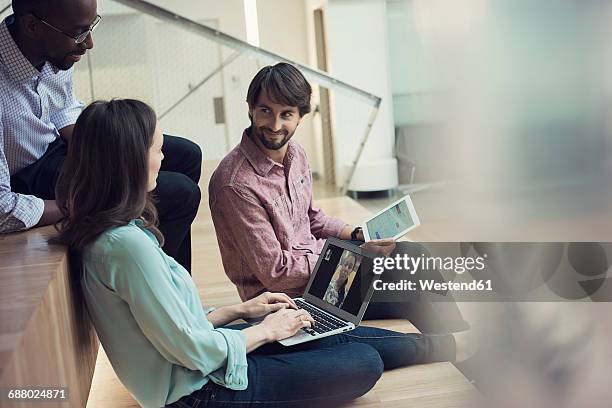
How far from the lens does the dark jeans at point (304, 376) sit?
1.00 metres

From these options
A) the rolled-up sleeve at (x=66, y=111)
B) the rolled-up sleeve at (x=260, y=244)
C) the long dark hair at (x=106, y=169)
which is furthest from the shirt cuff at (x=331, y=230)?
the long dark hair at (x=106, y=169)

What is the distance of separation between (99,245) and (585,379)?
0.67 meters

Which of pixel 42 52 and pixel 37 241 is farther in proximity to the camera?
pixel 42 52

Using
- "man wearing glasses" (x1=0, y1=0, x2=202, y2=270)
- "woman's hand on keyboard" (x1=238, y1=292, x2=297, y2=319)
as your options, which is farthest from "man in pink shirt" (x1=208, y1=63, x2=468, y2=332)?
"man wearing glasses" (x1=0, y1=0, x2=202, y2=270)

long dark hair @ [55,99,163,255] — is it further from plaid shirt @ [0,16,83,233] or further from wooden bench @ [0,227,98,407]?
plaid shirt @ [0,16,83,233]

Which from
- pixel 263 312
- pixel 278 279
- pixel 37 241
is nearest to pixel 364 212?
pixel 278 279

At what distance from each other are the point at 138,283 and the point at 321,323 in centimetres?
44

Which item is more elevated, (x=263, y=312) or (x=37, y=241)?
(x=37, y=241)

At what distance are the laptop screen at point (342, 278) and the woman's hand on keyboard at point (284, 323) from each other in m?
0.15

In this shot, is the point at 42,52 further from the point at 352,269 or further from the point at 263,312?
the point at 352,269

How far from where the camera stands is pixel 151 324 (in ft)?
2.96

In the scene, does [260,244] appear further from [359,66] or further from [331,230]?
[359,66]

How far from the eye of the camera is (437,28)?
1.53 ft

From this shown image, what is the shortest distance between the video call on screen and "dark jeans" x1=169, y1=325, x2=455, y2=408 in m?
0.06
